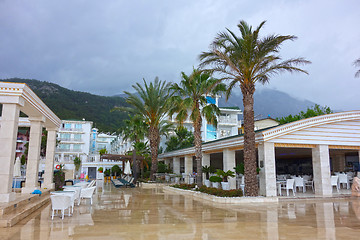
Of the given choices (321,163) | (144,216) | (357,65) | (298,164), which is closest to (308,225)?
(144,216)

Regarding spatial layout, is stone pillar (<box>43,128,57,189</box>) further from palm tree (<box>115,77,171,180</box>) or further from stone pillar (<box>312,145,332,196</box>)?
stone pillar (<box>312,145,332,196</box>)

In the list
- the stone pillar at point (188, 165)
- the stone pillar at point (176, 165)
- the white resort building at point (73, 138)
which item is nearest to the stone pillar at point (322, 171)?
the stone pillar at point (188, 165)

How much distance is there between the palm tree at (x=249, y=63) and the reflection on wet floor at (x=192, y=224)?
3565 millimetres

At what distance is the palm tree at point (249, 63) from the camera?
13047 millimetres

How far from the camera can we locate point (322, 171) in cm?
1512

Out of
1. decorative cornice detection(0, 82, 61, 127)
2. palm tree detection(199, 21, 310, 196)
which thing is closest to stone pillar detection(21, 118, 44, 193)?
decorative cornice detection(0, 82, 61, 127)

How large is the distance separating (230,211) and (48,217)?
6.03 m

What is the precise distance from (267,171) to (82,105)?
7918 cm

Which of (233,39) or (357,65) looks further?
(357,65)

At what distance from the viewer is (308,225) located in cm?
743

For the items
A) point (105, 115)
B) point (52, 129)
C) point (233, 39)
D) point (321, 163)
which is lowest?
point (321, 163)

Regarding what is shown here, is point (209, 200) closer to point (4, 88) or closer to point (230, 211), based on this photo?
point (230, 211)

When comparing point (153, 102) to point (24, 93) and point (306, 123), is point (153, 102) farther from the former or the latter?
point (24, 93)

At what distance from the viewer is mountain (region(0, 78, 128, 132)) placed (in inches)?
3028
